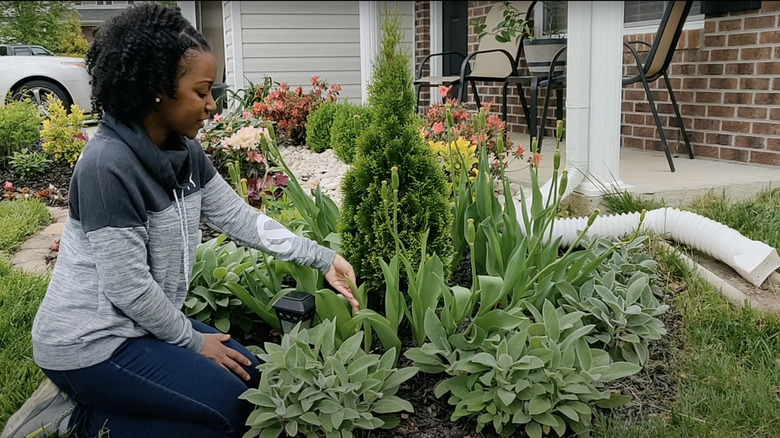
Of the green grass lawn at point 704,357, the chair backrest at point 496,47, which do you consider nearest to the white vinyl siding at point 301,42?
the chair backrest at point 496,47

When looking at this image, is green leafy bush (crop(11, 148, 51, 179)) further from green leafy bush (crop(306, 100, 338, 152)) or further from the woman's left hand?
the woman's left hand

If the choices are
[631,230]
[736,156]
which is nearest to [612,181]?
[631,230]

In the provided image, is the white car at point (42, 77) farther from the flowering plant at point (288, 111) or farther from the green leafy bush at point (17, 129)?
the flowering plant at point (288, 111)

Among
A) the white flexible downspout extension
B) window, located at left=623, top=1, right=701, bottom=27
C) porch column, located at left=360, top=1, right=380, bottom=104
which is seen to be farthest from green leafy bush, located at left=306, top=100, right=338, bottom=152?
the white flexible downspout extension

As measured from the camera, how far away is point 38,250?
3.76 meters

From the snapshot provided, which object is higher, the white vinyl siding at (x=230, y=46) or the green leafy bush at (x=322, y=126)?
the white vinyl siding at (x=230, y=46)

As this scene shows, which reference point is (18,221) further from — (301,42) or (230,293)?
(301,42)

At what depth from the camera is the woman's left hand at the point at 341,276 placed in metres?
2.20

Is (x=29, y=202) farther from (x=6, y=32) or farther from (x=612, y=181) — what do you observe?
(x=6, y=32)

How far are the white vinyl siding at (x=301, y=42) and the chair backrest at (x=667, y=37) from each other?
14.4ft

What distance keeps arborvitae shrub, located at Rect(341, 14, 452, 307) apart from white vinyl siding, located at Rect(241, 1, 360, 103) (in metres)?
6.17

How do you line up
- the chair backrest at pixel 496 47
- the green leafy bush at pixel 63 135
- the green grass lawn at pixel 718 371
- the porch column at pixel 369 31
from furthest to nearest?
the porch column at pixel 369 31
the chair backrest at pixel 496 47
the green leafy bush at pixel 63 135
the green grass lawn at pixel 718 371

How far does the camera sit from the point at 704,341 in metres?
2.44

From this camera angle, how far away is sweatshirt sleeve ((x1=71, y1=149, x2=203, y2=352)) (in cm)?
174
